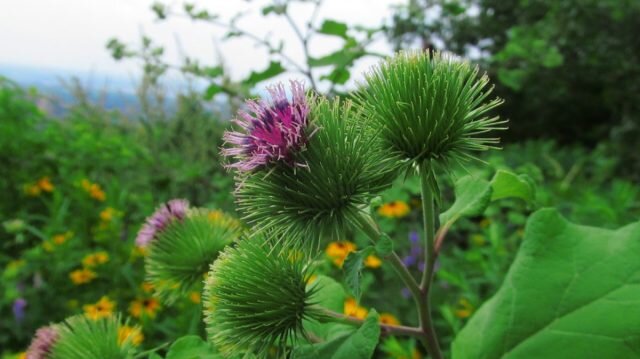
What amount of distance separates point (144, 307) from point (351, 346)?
2037 mm

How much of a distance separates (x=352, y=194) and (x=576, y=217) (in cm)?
247

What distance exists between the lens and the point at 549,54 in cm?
354

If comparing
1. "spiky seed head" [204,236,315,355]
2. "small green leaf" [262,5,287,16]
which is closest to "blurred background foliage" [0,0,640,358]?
"small green leaf" [262,5,287,16]

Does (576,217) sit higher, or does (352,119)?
(352,119)

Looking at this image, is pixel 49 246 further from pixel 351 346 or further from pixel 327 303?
pixel 351 346

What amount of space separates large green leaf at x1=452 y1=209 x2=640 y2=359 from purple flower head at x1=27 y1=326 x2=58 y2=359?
772 millimetres

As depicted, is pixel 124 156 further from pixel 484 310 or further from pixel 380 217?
pixel 484 310

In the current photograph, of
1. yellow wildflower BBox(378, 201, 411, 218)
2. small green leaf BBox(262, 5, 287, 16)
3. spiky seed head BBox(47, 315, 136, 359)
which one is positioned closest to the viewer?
spiky seed head BBox(47, 315, 136, 359)

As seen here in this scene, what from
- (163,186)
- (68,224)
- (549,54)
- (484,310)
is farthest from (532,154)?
(484,310)

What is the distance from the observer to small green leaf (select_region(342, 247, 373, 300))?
2.61ft

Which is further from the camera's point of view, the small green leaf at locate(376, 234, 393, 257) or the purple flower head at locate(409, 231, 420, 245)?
the purple flower head at locate(409, 231, 420, 245)

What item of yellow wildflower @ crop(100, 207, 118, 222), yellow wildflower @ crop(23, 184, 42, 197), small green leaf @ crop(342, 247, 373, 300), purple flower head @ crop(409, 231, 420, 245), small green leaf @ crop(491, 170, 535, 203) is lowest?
purple flower head @ crop(409, 231, 420, 245)

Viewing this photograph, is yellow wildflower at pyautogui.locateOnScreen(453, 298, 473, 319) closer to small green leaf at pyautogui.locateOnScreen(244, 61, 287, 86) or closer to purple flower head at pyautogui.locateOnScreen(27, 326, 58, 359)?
small green leaf at pyautogui.locateOnScreen(244, 61, 287, 86)

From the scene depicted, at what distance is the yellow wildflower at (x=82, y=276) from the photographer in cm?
297
